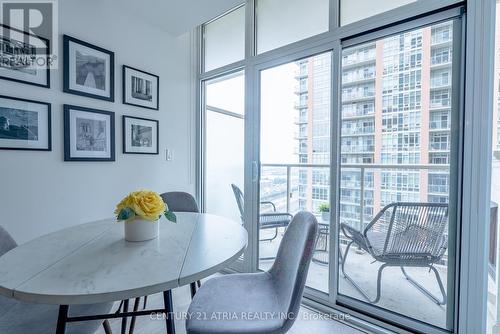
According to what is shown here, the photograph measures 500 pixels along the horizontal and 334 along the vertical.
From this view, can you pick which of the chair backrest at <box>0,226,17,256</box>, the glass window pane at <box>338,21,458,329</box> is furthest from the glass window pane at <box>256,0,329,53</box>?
the chair backrest at <box>0,226,17,256</box>

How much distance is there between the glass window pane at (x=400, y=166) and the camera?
4.94 feet

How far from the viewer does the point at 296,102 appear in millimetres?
2193

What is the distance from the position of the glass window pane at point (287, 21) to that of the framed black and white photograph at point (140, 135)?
131cm

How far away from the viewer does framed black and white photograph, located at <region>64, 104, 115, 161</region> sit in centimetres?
176

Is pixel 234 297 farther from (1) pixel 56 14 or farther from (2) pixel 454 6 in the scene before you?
(1) pixel 56 14

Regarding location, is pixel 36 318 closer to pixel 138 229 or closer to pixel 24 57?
pixel 138 229

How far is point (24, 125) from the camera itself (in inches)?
60.7

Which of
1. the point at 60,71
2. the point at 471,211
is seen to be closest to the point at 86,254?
the point at 60,71

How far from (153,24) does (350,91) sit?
2009 mm

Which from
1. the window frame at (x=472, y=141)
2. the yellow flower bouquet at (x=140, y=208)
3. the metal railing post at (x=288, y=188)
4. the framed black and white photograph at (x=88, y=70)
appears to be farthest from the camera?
the metal railing post at (x=288, y=188)

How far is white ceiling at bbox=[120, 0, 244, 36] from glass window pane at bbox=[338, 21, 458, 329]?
47.9 inches

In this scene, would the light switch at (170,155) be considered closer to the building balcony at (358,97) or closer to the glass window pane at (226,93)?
the glass window pane at (226,93)

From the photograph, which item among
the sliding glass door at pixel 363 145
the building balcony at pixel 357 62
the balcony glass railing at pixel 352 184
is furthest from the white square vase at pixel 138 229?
the building balcony at pixel 357 62

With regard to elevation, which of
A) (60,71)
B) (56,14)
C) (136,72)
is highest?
(56,14)
